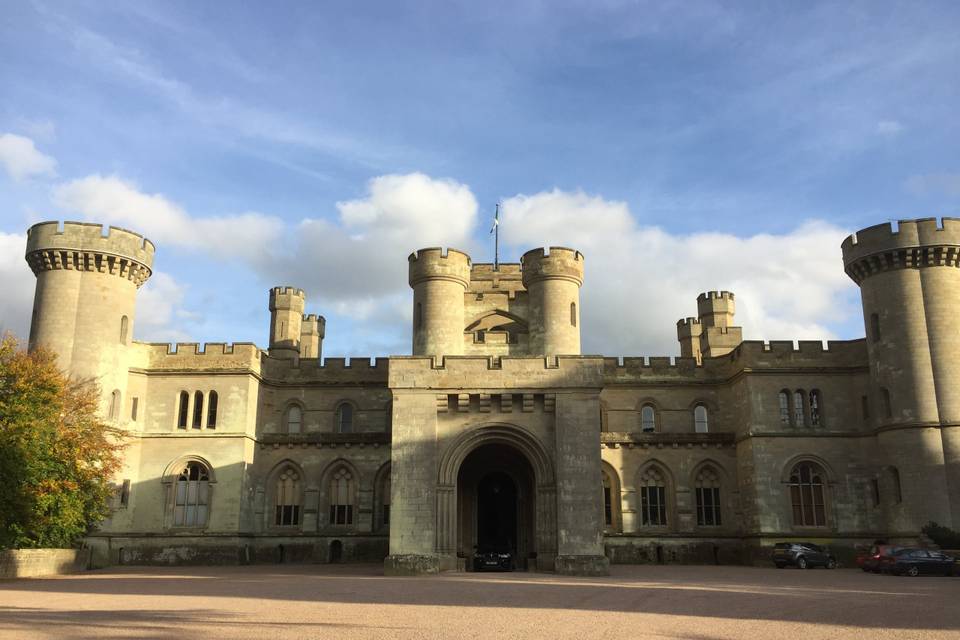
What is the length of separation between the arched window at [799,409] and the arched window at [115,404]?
30.3m

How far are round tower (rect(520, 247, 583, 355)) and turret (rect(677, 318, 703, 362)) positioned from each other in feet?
38.9

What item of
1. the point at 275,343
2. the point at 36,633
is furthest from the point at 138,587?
the point at 275,343

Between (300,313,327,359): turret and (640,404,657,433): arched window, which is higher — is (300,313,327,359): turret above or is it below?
above

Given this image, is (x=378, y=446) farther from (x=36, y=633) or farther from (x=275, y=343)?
(x=36, y=633)

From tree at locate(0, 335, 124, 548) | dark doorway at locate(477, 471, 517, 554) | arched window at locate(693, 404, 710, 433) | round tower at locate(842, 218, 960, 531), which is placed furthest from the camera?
arched window at locate(693, 404, 710, 433)

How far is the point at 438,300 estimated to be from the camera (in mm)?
38094

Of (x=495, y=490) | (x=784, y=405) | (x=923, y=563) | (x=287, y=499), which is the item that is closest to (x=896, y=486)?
(x=784, y=405)

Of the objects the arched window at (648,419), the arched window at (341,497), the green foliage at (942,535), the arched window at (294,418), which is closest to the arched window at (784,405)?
the arched window at (648,419)

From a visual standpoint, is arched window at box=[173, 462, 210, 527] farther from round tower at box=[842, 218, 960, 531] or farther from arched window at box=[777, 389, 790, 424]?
round tower at box=[842, 218, 960, 531]

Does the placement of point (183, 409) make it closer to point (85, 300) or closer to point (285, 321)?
point (85, 300)

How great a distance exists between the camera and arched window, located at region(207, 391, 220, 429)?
3771 cm

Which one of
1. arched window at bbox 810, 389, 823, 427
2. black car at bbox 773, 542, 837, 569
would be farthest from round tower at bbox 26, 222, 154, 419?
arched window at bbox 810, 389, 823, 427

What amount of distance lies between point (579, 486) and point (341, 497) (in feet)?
50.0

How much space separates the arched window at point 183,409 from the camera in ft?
124
